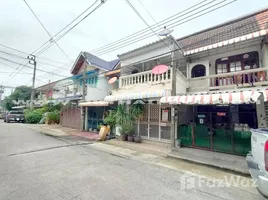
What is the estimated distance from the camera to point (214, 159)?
262 inches

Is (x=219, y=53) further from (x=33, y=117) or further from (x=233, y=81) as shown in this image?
(x=33, y=117)

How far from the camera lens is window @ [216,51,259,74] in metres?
9.05

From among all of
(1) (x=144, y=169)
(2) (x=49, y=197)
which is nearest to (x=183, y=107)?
(1) (x=144, y=169)

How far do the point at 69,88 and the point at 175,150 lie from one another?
64.7ft

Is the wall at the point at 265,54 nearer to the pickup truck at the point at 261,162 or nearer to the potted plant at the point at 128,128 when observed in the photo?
the pickup truck at the point at 261,162

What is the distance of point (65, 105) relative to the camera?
19250 mm

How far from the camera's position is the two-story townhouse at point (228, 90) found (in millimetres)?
7036

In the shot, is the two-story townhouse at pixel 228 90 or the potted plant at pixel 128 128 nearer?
the two-story townhouse at pixel 228 90

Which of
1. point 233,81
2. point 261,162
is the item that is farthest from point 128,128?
point 261,162

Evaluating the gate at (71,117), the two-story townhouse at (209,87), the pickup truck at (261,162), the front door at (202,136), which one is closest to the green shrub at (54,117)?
the gate at (71,117)

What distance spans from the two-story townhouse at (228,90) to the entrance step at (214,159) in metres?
0.58

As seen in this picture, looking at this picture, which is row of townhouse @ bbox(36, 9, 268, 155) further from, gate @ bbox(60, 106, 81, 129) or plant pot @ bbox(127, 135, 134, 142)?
gate @ bbox(60, 106, 81, 129)

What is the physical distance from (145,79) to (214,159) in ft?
20.2

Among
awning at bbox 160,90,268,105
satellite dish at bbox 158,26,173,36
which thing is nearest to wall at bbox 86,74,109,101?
satellite dish at bbox 158,26,173,36
